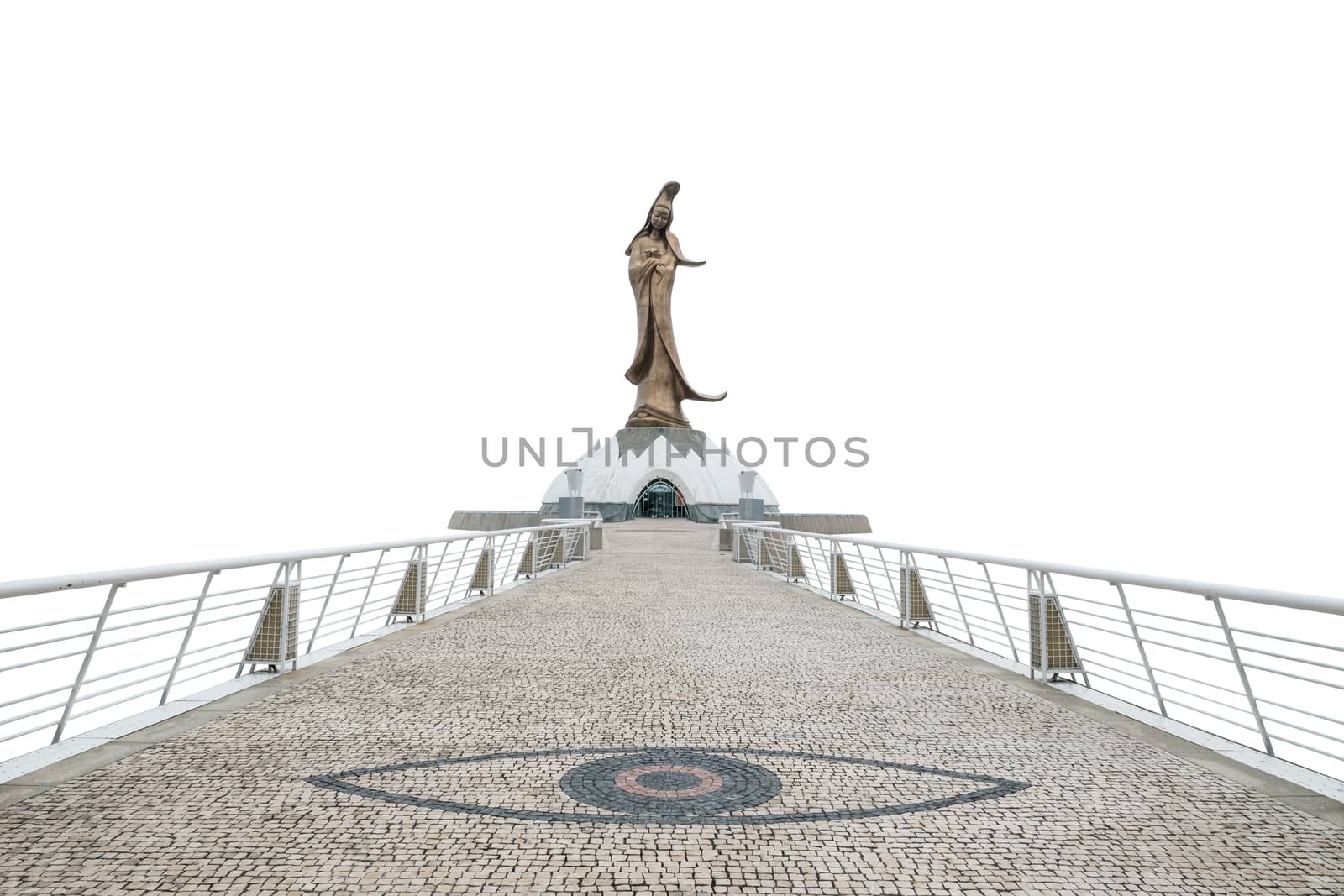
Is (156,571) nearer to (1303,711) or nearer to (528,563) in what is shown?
(1303,711)

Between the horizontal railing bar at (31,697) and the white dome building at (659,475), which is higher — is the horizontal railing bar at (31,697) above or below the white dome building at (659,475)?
below

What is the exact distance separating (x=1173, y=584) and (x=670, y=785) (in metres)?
3.32

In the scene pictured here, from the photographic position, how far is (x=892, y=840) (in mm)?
3580

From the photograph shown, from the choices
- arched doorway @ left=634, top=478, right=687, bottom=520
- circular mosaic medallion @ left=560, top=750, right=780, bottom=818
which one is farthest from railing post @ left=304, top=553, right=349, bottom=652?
arched doorway @ left=634, top=478, right=687, bottom=520

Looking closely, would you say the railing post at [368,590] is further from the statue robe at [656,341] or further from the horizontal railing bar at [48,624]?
the statue robe at [656,341]

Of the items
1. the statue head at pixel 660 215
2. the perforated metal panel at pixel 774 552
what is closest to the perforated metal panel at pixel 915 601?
the perforated metal panel at pixel 774 552

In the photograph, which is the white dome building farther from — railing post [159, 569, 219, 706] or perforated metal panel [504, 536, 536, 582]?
railing post [159, 569, 219, 706]

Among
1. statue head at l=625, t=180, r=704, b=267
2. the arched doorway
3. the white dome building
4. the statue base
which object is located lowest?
the arched doorway

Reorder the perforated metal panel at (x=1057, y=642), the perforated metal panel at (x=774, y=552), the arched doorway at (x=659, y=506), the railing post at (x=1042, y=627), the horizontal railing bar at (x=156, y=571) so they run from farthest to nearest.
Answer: the arched doorway at (x=659, y=506), the perforated metal panel at (x=774, y=552), the perforated metal panel at (x=1057, y=642), the railing post at (x=1042, y=627), the horizontal railing bar at (x=156, y=571)

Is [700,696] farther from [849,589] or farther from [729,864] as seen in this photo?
[849,589]

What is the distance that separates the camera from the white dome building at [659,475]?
113ft

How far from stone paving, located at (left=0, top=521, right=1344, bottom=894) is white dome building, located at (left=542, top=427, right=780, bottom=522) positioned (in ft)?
90.2

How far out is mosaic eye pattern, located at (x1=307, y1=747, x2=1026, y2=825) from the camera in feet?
12.7

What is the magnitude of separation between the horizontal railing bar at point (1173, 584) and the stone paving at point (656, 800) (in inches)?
37.2
